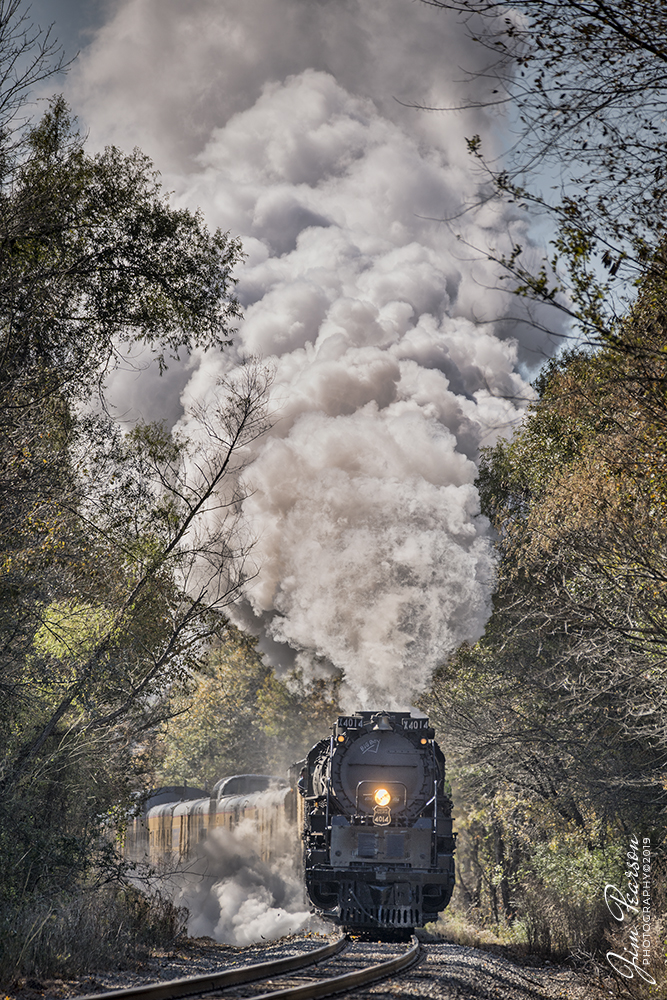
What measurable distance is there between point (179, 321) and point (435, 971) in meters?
8.60

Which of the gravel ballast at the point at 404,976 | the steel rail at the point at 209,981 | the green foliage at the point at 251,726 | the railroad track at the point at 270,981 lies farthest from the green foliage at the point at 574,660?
the green foliage at the point at 251,726

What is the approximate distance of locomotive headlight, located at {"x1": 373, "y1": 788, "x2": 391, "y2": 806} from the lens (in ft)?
46.5

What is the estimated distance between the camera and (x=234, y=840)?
22.2 meters

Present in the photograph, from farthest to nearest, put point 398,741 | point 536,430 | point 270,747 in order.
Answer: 1. point 270,747
2. point 536,430
3. point 398,741

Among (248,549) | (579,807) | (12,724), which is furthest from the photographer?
(579,807)

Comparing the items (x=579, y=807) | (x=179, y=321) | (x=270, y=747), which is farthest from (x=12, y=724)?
(x=270, y=747)

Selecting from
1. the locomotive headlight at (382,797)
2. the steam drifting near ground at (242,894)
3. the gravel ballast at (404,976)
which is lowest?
the steam drifting near ground at (242,894)

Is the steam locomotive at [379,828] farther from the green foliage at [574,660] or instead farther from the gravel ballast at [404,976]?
the green foliage at [574,660]

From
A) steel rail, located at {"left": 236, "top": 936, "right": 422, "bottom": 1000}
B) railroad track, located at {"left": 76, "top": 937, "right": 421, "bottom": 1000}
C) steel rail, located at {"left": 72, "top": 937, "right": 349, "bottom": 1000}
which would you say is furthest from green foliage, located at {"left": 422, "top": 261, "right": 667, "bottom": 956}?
steel rail, located at {"left": 72, "top": 937, "right": 349, "bottom": 1000}

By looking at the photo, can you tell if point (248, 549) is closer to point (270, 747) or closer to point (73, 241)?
point (73, 241)

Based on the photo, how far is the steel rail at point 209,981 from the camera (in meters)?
6.37

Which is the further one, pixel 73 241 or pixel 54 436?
pixel 54 436

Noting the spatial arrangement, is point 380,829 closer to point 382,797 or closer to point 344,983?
point 382,797

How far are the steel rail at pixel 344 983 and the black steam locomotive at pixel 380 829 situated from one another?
2.89 metres
